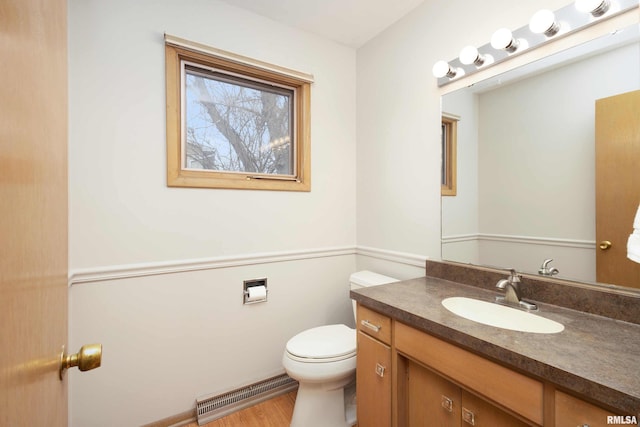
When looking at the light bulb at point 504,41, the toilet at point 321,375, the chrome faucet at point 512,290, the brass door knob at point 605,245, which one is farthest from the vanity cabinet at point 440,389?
the light bulb at point 504,41

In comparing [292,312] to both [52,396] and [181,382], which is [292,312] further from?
[52,396]

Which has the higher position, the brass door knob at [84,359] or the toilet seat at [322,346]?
the brass door knob at [84,359]

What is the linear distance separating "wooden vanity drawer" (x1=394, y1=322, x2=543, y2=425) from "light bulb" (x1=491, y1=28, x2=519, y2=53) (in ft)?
4.37

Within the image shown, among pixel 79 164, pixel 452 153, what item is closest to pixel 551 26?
pixel 452 153

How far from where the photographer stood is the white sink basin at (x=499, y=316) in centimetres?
103

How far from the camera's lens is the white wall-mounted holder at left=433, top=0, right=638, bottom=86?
107 centimetres

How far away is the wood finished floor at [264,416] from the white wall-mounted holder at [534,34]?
7.31 feet

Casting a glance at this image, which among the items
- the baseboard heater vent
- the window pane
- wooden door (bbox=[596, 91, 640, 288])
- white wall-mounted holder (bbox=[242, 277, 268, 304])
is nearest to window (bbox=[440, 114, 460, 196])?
wooden door (bbox=[596, 91, 640, 288])

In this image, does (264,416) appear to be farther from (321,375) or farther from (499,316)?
(499,316)

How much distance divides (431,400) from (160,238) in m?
1.55

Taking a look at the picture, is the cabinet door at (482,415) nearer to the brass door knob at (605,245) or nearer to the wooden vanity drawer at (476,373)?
the wooden vanity drawer at (476,373)

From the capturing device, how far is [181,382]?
5.38 feet

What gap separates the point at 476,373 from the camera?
89 centimetres

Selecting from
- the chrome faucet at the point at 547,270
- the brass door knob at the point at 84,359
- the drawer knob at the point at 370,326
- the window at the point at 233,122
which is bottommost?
the drawer knob at the point at 370,326
